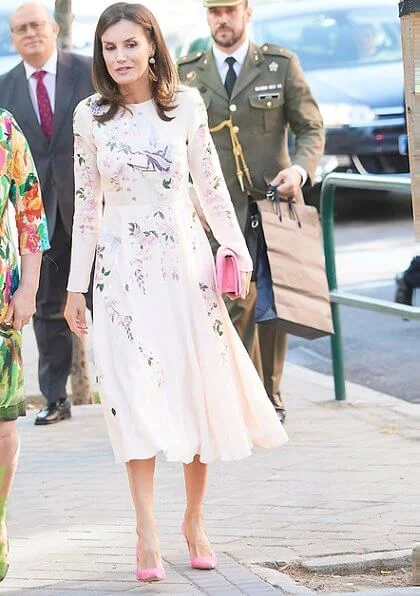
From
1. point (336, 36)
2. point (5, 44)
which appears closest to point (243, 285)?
point (336, 36)

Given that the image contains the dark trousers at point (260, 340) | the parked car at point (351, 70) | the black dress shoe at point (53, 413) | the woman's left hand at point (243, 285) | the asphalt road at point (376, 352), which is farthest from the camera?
the parked car at point (351, 70)

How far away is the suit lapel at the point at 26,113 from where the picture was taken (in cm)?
778

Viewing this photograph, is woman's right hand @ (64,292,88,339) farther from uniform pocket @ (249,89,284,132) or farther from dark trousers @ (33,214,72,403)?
dark trousers @ (33,214,72,403)

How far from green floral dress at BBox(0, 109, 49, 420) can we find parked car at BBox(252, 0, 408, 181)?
10.2 m

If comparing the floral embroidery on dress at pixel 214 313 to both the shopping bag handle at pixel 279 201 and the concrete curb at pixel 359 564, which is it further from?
the shopping bag handle at pixel 279 201

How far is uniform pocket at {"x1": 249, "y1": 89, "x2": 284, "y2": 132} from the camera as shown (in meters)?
7.54

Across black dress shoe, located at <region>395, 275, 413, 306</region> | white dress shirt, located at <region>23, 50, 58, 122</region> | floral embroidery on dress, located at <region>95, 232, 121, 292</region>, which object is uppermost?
white dress shirt, located at <region>23, 50, 58, 122</region>

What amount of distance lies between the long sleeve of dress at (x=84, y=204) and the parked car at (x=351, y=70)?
395 inches

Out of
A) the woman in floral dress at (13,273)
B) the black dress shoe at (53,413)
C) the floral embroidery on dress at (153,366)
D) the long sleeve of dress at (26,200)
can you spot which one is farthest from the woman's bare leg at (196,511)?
the black dress shoe at (53,413)

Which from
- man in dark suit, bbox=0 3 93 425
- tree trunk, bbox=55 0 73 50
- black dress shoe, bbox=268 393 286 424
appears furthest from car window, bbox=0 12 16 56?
black dress shoe, bbox=268 393 286 424

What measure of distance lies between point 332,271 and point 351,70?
8.26m

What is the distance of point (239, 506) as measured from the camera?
19.9 ft

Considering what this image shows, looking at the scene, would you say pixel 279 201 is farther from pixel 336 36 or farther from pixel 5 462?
pixel 336 36

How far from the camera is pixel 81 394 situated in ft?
28.9
